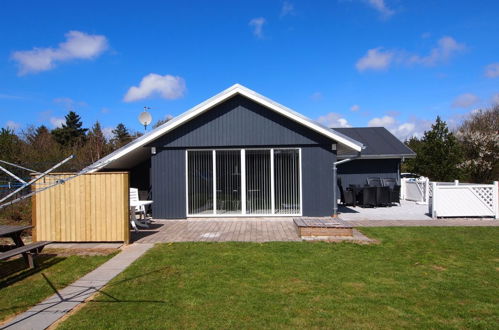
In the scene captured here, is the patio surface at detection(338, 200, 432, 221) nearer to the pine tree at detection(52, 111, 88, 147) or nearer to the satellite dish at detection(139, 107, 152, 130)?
the satellite dish at detection(139, 107, 152, 130)

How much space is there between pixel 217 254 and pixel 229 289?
6.28 ft

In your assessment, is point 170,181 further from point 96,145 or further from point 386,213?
point 96,145

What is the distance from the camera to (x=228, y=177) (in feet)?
36.7

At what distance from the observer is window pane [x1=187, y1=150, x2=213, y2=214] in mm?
11219

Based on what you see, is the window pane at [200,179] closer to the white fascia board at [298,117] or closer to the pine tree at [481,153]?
the white fascia board at [298,117]

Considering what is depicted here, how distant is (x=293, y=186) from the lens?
11.1 meters

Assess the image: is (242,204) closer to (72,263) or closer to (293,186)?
(293,186)

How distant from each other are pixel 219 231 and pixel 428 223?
6.29 metres

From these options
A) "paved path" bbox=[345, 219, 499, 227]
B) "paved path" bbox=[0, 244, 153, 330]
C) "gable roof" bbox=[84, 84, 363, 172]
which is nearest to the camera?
"paved path" bbox=[0, 244, 153, 330]

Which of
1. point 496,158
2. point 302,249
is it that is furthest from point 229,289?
point 496,158

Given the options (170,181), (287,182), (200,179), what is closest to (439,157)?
(287,182)

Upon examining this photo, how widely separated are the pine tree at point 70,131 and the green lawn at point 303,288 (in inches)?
1562

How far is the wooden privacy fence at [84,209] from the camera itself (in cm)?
740

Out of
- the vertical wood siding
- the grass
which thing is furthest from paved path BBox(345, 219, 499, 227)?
the grass
